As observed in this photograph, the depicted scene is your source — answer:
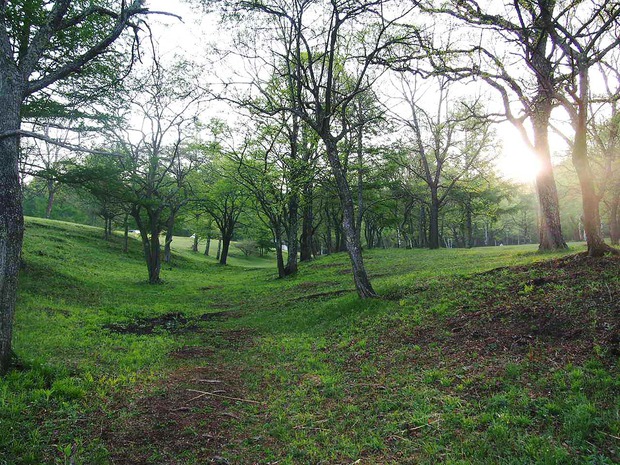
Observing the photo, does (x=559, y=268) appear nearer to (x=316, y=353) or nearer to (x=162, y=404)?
(x=316, y=353)

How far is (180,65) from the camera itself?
20562 millimetres

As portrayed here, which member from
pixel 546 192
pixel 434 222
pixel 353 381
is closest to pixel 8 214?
pixel 353 381

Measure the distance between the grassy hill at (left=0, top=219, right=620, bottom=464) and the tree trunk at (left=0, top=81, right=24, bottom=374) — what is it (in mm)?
695

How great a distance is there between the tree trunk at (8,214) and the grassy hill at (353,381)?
2.28 feet

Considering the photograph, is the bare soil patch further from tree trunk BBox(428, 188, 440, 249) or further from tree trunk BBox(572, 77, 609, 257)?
tree trunk BBox(428, 188, 440, 249)

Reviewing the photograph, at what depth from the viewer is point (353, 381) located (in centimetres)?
621

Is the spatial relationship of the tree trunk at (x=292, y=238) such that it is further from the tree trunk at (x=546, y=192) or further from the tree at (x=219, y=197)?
the tree trunk at (x=546, y=192)

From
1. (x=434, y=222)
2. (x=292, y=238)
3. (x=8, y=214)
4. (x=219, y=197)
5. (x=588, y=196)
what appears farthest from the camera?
(x=219, y=197)

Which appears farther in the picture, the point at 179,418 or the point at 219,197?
the point at 219,197

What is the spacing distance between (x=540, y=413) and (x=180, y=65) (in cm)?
2287

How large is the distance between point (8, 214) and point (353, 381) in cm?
647

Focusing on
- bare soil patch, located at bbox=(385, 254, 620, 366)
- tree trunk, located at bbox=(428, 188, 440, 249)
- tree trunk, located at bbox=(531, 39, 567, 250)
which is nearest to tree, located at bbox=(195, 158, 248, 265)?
tree trunk, located at bbox=(428, 188, 440, 249)

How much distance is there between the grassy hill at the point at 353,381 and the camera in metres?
4.02

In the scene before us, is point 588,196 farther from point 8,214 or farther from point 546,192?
point 8,214
